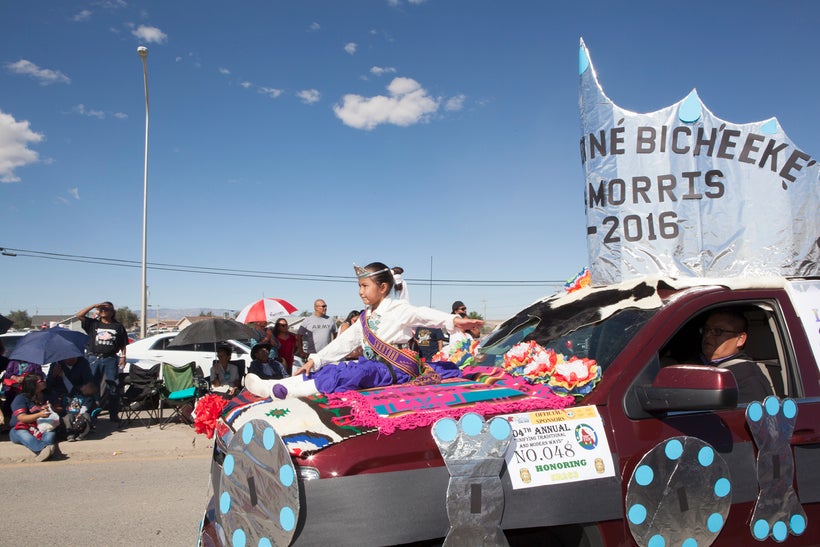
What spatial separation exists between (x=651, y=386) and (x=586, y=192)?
161cm

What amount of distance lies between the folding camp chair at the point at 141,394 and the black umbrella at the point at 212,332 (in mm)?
794

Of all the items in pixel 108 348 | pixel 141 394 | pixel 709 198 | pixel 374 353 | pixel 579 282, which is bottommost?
pixel 141 394

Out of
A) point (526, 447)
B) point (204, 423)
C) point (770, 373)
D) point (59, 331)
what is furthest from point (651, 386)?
point (59, 331)

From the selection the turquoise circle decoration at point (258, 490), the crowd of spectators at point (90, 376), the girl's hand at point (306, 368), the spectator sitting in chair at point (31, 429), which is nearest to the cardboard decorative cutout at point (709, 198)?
the girl's hand at point (306, 368)

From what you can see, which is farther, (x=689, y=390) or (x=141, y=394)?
(x=141, y=394)

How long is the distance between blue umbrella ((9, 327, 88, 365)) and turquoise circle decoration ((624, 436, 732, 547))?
722 centimetres

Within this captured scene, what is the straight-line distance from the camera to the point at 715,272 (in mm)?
3348

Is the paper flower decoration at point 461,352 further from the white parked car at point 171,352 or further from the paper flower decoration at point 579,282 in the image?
the white parked car at point 171,352

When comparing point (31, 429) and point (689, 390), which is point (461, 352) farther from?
point (31, 429)

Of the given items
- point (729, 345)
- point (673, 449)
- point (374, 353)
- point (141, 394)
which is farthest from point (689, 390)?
point (141, 394)

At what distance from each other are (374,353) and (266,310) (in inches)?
359

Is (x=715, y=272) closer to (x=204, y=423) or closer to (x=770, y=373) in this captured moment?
(x=770, y=373)

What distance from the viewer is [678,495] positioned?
7.80 feet

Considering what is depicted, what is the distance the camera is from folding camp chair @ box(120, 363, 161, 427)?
9477 millimetres
